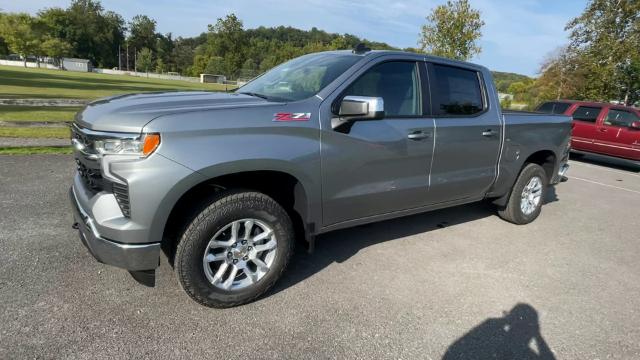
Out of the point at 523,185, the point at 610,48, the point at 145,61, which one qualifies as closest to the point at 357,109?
the point at 523,185

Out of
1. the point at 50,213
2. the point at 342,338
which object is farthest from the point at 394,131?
the point at 50,213

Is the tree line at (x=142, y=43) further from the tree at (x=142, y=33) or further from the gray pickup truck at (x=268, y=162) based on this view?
the gray pickup truck at (x=268, y=162)

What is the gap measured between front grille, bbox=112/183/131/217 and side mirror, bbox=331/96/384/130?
151cm

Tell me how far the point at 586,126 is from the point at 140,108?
41.0 ft

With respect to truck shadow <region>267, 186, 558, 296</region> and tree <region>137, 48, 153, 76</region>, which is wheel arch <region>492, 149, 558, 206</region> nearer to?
truck shadow <region>267, 186, 558, 296</region>

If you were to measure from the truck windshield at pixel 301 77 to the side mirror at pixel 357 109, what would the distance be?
0.30m

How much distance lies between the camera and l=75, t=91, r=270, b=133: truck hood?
2548 millimetres

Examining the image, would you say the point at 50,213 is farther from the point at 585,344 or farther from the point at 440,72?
the point at 585,344

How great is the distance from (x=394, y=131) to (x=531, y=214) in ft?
9.72

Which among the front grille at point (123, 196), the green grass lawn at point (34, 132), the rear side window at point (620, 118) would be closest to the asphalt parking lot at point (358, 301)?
the front grille at point (123, 196)

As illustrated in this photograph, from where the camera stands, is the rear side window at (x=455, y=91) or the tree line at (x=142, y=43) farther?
the tree line at (x=142, y=43)

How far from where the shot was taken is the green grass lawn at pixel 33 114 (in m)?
10.6

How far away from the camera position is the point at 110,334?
260 centimetres

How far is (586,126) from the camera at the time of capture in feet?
38.2
